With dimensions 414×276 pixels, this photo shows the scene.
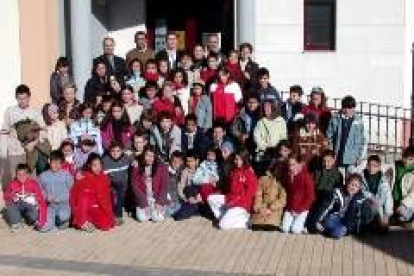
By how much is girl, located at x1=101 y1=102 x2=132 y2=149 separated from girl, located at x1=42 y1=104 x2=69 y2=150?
586 millimetres

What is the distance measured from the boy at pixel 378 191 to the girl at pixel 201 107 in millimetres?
2489

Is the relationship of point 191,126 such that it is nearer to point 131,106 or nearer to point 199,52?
point 131,106

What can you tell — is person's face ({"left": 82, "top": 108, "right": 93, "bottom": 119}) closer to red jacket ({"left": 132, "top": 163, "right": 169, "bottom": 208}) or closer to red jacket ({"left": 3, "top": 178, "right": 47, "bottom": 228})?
red jacket ({"left": 132, "top": 163, "right": 169, "bottom": 208})

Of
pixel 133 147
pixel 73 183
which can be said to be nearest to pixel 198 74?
pixel 133 147

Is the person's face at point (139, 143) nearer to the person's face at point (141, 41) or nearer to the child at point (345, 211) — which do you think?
the person's face at point (141, 41)

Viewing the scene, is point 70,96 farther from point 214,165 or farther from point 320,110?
point 320,110

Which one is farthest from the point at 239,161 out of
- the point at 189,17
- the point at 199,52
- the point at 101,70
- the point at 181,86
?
the point at 189,17

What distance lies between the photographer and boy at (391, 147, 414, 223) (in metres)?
11.4

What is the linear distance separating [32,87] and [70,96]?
11.8ft

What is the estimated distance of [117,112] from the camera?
12.4 m

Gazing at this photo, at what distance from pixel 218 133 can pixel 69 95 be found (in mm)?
2206

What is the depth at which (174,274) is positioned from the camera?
9.45 m

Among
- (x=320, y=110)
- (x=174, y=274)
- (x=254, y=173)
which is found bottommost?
(x=174, y=274)

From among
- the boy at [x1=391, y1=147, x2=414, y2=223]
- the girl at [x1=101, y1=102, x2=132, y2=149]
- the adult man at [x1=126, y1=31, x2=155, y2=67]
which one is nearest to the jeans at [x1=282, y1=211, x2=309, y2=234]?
Answer: the boy at [x1=391, y1=147, x2=414, y2=223]
